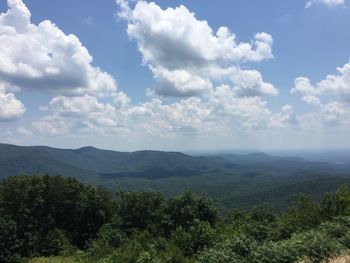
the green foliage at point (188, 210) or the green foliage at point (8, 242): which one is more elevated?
the green foliage at point (188, 210)

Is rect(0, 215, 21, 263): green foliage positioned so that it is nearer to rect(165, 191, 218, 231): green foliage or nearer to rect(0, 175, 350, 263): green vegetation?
rect(0, 175, 350, 263): green vegetation

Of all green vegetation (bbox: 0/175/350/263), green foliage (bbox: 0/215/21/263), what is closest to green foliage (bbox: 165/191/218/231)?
green vegetation (bbox: 0/175/350/263)

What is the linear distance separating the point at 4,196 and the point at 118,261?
33.3 metres

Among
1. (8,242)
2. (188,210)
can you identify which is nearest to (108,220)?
(188,210)

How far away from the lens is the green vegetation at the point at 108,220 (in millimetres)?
40906

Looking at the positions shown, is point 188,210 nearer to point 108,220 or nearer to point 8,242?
point 108,220

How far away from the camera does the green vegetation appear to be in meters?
40.9

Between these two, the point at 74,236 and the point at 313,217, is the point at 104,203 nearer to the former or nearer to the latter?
the point at 74,236

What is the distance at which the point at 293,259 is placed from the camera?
55.1ft

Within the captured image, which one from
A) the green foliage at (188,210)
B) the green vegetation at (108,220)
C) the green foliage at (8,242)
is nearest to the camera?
the green vegetation at (108,220)

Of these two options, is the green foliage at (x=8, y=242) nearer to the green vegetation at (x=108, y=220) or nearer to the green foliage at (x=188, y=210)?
the green vegetation at (x=108, y=220)

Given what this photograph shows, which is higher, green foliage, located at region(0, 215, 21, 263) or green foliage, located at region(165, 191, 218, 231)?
green foliage, located at region(165, 191, 218, 231)

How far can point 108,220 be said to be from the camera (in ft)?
220

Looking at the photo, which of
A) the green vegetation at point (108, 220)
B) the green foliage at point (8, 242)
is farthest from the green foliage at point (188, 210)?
the green foliage at point (8, 242)
